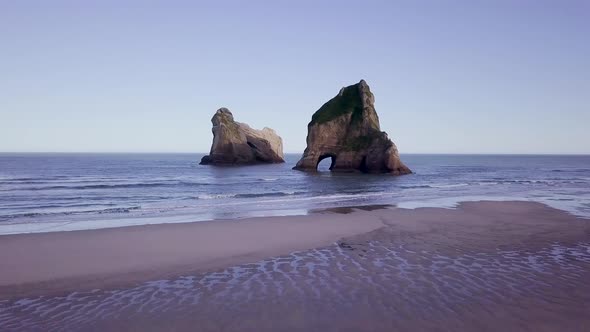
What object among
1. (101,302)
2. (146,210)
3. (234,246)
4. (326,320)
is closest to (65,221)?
(146,210)

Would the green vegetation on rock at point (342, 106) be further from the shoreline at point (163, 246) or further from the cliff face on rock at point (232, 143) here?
the shoreline at point (163, 246)

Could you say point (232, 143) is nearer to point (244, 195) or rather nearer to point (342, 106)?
point (342, 106)

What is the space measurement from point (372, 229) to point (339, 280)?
7520mm

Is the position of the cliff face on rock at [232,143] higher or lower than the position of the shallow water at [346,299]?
higher

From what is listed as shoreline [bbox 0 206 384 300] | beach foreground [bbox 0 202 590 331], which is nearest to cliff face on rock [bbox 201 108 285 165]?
shoreline [bbox 0 206 384 300]

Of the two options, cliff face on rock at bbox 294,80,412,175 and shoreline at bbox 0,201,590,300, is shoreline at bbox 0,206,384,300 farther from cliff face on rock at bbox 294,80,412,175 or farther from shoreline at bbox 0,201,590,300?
cliff face on rock at bbox 294,80,412,175

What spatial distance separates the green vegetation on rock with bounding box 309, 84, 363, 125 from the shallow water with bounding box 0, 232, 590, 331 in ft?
195

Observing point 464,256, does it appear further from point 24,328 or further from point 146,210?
point 146,210

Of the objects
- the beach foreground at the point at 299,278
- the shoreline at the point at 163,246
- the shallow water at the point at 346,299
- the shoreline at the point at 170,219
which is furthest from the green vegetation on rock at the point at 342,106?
the shallow water at the point at 346,299

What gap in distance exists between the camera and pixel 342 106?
7194 cm

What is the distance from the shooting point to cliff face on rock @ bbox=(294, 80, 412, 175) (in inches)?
2452

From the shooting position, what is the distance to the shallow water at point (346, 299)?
6.89 m

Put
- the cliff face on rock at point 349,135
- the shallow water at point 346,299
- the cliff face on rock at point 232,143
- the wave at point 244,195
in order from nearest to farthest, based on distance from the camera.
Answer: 1. the shallow water at point 346,299
2. the wave at point 244,195
3. the cliff face on rock at point 349,135
4. the cliff face on rock at point 232,143

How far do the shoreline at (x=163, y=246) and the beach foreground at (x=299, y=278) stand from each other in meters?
0.06
